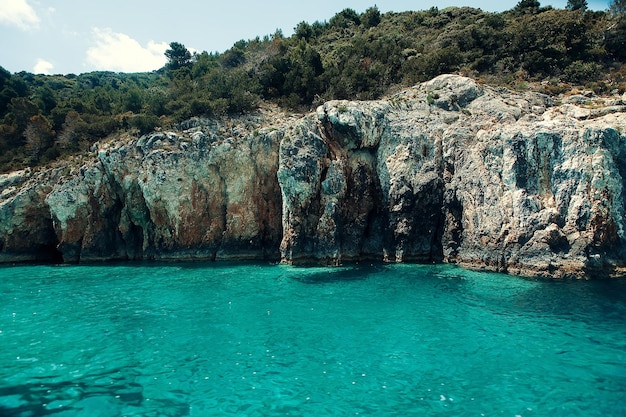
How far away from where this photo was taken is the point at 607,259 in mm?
22922

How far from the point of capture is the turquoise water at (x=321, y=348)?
37.6 feet

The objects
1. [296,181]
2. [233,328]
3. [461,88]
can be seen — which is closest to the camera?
[233,328]

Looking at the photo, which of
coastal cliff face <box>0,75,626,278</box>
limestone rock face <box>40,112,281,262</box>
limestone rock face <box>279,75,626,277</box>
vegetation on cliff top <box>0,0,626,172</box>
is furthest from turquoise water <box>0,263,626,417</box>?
vegetation on cliff top <box>0,0,626,172</box>

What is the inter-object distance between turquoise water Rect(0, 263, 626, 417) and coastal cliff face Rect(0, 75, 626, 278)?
13.4 feet

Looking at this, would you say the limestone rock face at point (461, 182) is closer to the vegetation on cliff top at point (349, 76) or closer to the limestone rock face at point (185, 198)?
the limestone rock face at point (185, 198)

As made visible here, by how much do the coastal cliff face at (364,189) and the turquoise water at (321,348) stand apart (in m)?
4.09

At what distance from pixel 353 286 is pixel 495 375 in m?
11.4

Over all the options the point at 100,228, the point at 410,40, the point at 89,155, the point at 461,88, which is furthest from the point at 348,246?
the point at 410,40

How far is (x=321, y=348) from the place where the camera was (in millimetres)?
15008

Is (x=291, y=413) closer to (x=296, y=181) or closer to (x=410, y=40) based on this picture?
(x=296, y=181)

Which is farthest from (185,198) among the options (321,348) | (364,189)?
(321,348)

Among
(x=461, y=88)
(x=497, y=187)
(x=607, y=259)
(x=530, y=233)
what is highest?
(x=461, y=88)

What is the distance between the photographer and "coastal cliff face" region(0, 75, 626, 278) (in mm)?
24312

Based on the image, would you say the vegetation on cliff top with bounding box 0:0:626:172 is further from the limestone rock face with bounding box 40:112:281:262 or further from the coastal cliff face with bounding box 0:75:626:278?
the limestone rock face with bounding box 40:112:281:262
